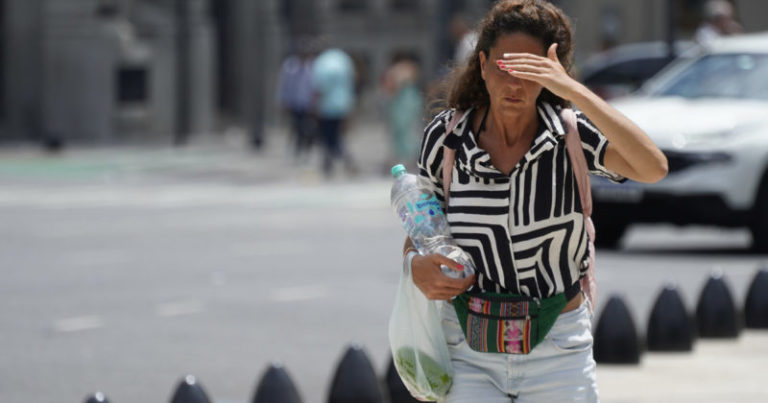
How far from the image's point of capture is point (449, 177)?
4184mm

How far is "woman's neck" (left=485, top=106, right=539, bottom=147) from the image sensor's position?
4098mm

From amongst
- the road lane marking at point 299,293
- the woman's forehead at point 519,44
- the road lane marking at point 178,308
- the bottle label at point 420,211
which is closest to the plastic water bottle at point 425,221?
the bottle label at point 420,211

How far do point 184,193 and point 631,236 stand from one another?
7.05 m

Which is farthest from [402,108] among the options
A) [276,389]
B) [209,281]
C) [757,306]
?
[276,389]

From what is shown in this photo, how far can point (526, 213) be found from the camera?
4.07 metres

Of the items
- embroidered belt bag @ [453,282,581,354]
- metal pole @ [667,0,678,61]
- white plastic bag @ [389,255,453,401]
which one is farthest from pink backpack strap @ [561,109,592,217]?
metal pole @ [667,0,678,61]

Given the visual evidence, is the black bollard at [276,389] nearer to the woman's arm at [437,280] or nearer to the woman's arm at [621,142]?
the woman's arm at [437,280]

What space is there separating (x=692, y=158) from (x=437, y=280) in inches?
385

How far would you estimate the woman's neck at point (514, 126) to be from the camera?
4098 millimetres

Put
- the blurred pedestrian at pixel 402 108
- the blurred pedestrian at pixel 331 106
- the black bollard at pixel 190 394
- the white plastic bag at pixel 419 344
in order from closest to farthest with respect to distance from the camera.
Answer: the white plastic bag at pixel 419 344
the black bollard at pixel 190 394
the blurred pedestrian at pixel 331 106
the blurred pedestrian at pixel 402 108

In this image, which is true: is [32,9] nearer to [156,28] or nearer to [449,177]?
[156,28]

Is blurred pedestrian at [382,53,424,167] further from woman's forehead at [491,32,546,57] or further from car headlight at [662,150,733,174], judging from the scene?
woman's forehead at [491,32,546,57]

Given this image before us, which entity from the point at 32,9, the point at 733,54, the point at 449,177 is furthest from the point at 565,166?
the point at 32,9

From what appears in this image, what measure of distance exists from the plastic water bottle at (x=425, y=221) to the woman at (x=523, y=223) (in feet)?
0.08
